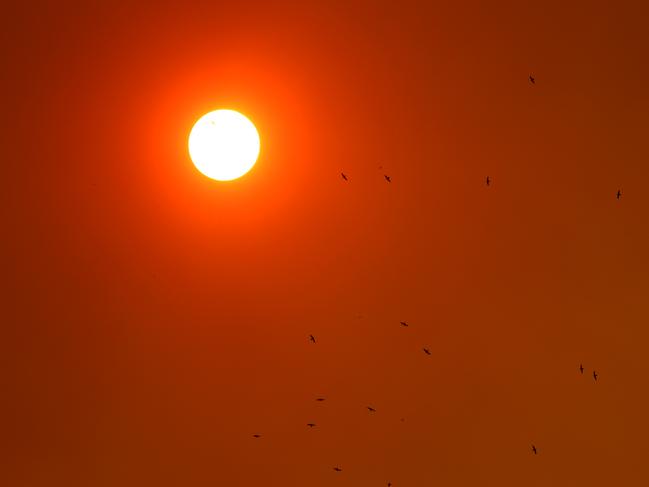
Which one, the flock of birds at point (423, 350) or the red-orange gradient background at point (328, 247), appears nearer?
the red-orange gradient background at point (328, 247)

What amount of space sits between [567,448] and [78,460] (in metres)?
1.48

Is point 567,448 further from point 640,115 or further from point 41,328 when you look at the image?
point 41,328

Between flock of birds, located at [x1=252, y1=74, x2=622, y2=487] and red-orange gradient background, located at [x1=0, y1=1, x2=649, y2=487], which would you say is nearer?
red-orange gradient background, located at [x1=0, y1=1, x2=649, y2=487]

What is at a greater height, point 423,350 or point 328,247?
point 328,247

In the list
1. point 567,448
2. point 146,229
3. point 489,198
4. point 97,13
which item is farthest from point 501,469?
point 97,13

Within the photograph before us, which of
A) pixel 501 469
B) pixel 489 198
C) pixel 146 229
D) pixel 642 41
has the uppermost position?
pixel 642 41

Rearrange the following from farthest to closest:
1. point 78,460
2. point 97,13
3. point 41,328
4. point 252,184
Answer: point 78,460, point 41,328, point 252,184, point 97,13

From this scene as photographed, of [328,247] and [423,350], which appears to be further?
[423,350]

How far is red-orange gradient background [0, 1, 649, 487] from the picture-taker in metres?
1.83

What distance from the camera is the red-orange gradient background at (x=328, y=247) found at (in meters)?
1.83

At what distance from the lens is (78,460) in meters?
2.24

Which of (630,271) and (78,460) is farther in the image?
(78,460)

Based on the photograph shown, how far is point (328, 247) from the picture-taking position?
201cm

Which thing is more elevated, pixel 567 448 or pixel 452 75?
pixel 452 75
